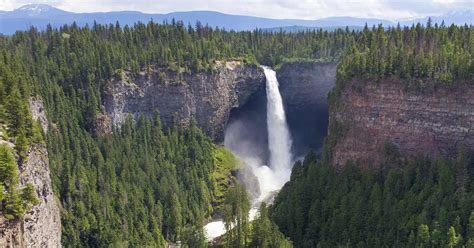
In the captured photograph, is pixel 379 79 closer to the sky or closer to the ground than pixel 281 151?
closer to the sky

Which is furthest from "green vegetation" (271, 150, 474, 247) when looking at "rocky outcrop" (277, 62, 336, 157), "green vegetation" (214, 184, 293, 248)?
"rocky outcrop" (277, 62, 336, 157)

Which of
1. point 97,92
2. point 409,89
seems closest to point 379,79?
point 409,89

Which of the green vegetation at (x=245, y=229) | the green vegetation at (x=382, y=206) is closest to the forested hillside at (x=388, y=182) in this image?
the green vegetation at (x=382, y=206)

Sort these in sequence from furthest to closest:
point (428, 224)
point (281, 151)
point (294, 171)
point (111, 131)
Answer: point (281, 151), point (111, 131), point (294, 171), point (428, 224)

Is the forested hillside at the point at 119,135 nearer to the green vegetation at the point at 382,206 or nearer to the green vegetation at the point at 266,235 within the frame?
the green vegetation at the point at 266,235

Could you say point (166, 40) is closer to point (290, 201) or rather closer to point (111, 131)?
point (111, 131)

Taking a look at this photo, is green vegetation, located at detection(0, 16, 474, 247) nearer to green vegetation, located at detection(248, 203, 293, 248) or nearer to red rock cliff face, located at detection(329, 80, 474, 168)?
green vegetation, located at detection(248, 203, 293, 248)
